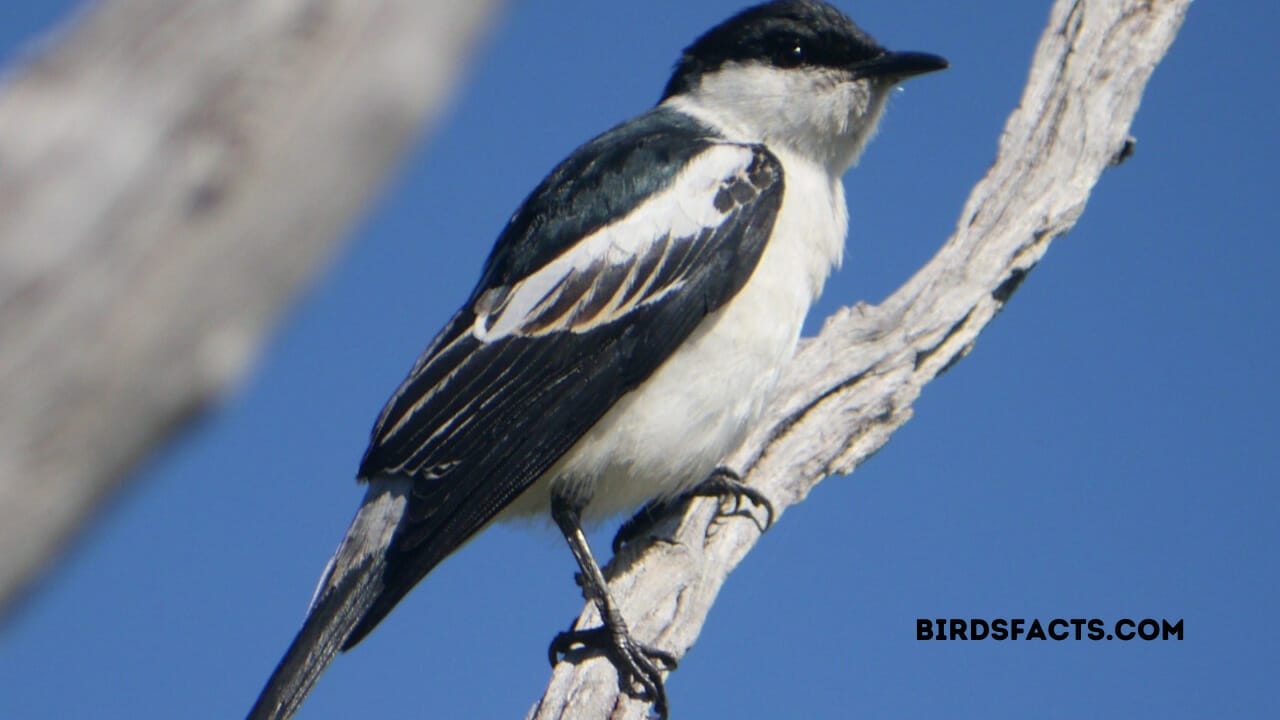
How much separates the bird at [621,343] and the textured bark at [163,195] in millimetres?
2826

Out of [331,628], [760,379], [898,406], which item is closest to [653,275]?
[760,379]

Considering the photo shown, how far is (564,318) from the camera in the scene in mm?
4688

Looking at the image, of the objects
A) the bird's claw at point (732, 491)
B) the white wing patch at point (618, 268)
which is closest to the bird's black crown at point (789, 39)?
the white wing patch at point (618, 268)

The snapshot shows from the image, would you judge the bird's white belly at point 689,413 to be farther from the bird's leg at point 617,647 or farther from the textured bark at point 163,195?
the textured bark at point 163,195

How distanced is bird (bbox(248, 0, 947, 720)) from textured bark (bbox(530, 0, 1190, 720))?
321mm

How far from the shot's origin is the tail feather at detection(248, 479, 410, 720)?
391 cm

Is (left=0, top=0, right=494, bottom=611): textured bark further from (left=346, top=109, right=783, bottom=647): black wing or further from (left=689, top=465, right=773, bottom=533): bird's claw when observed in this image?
(left=689, top=465, right=773, bottom=533): bird's claw

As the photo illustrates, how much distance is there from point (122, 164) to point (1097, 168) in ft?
15.6

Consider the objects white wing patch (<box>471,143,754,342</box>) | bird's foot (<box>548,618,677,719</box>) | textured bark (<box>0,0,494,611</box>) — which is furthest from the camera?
white wing patch (<box>471,143,754,342</box>)

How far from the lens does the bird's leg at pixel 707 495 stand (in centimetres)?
502

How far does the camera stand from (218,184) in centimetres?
134

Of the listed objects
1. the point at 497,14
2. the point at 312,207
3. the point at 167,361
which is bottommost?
the point at 167,361

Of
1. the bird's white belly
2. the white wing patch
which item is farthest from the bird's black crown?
the bird's white belly

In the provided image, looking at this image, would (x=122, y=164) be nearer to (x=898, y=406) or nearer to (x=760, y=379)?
(x=760, y=379)
